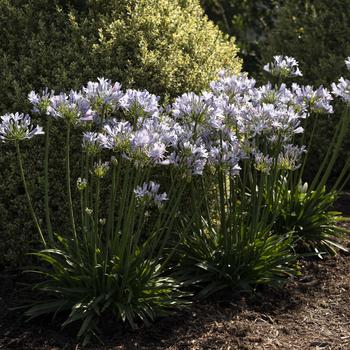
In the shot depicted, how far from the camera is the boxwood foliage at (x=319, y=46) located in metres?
6.12

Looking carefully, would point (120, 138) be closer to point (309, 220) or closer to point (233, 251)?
point (233, 251)

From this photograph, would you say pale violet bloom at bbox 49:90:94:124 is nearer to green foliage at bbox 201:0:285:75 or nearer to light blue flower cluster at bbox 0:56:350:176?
light blue flower cluster at bbox 0:56:350:176

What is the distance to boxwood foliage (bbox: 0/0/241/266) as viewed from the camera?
4.33 meters

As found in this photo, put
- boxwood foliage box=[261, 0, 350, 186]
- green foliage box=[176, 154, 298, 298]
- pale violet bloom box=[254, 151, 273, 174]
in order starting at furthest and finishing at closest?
1. boxwood foliage box=[261, 0, 350, 186]
2. green foliage box=[176, 154, 298, 298]
3. pale violet bloom box=[254, 151, 273, 174]

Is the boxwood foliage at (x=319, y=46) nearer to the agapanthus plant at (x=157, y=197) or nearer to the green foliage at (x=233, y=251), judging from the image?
the agapanthus plant at (x=157, y=197)

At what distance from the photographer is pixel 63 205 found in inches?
171

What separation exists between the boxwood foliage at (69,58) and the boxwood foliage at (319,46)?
1.60m

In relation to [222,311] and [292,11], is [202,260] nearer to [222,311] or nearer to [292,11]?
[222,311]

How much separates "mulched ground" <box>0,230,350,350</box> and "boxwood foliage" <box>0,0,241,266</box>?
0.45m

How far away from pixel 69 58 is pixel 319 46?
8.24 feet

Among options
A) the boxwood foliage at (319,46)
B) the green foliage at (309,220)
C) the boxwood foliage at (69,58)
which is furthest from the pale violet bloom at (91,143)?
the boxwood foliage at (319,46)

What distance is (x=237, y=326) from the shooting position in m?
3.96

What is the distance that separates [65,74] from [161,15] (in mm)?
791

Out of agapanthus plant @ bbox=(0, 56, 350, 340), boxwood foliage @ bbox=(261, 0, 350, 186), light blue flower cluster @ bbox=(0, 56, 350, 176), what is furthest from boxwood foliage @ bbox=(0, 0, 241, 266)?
boxwood foliage @ bbox=(261, 0, 350, 186)
